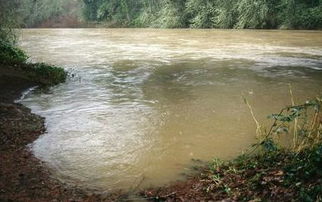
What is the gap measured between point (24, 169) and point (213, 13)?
127 feet

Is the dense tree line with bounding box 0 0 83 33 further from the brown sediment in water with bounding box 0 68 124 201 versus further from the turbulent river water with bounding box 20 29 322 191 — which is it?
the brown sediment in water with bounding box 0 68 124 201

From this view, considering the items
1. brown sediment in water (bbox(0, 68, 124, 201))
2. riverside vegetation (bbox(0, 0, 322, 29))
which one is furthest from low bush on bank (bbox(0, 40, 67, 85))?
brown sediment in water (bbox(0, 68, 124, 201))

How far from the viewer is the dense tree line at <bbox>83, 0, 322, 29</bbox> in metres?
36.0

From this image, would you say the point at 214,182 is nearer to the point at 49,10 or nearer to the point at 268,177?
the point at 268,177

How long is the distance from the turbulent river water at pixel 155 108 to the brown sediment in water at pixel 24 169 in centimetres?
24

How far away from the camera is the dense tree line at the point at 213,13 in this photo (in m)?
36.0

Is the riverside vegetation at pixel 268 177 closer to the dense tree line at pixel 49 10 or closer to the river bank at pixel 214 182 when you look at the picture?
the river bank at pixel 214 182

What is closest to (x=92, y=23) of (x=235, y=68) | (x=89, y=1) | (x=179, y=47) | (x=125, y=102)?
(x=89, y=1)

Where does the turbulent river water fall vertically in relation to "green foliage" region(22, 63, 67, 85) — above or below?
below

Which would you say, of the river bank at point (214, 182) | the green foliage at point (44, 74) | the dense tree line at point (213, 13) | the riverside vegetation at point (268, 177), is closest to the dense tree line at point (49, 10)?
the dense tree line at point (213, 13)

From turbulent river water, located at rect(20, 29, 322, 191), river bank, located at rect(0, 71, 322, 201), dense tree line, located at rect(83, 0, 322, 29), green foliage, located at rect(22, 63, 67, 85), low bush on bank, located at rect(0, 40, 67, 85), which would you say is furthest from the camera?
Answer: dense tree line, located at rect(83, 0, 322, 29)

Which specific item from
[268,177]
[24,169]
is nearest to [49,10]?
[24,169]

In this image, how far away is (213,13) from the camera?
43156mm

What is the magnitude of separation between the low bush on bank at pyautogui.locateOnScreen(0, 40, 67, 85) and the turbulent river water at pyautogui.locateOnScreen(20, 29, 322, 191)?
0.53m
